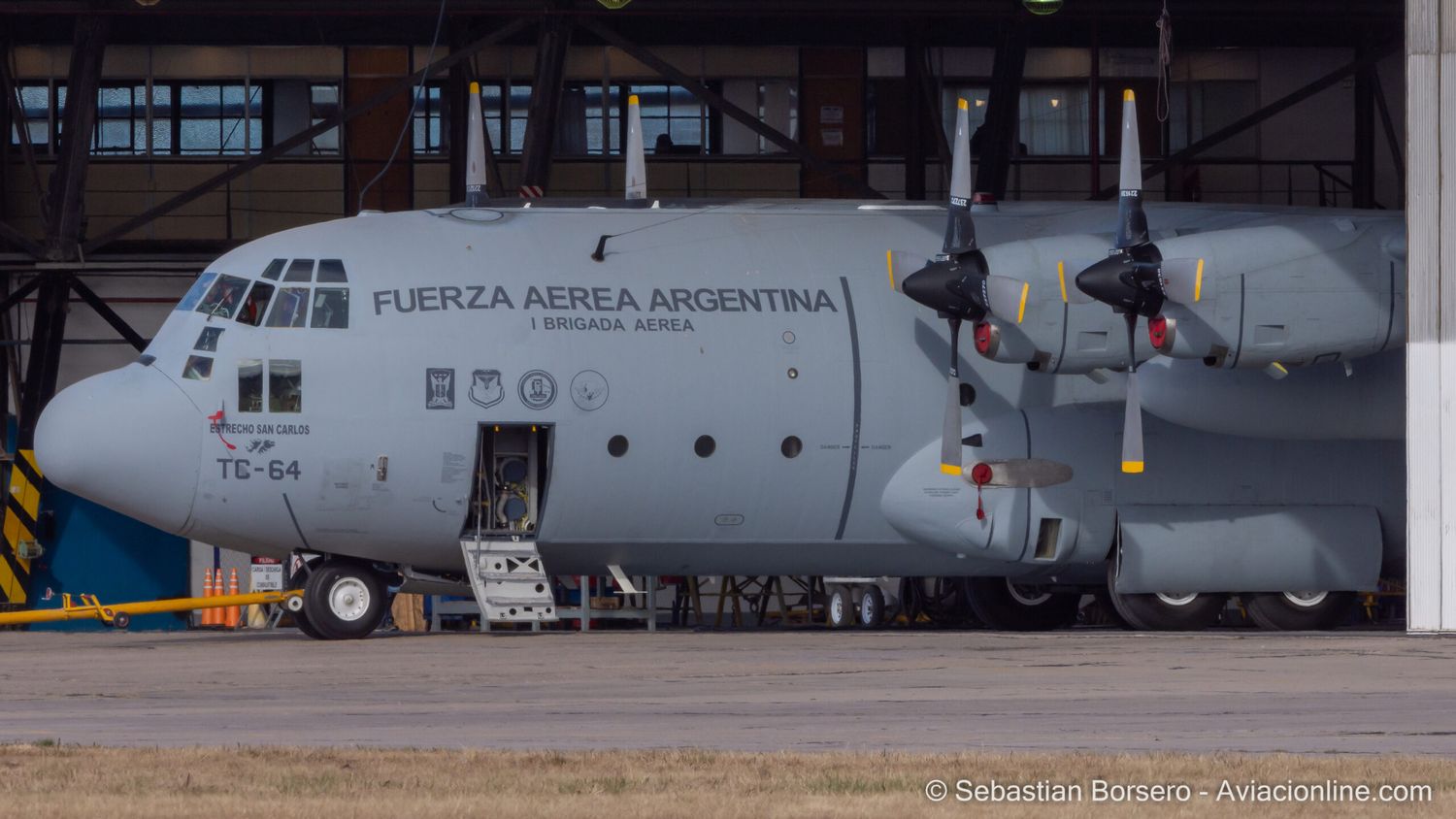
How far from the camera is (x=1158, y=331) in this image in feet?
58.0

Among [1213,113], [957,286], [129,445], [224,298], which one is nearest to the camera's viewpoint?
[129,445]

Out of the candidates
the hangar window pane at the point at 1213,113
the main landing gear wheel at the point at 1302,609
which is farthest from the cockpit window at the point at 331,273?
the hangar window pane at the point at 1213,113

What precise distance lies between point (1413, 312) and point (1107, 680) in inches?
267

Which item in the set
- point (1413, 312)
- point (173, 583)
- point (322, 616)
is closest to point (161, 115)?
point (173, 583)

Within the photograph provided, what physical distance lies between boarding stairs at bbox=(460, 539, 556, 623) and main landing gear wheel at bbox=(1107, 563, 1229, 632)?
20.3ft

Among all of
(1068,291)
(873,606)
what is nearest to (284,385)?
(1068,291)

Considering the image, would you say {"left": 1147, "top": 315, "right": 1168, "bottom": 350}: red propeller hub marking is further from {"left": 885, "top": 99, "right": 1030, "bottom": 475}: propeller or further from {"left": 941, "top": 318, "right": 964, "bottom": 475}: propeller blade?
{"left": 941, "top": 318, "right": 964, "bottom": 475}: propeller blade

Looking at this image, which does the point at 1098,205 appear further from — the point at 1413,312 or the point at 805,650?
the point at 805,650

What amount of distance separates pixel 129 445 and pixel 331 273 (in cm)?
253

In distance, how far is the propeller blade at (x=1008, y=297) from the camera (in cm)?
1769

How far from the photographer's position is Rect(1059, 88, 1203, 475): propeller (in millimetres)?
17500

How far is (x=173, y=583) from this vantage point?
3127 cm

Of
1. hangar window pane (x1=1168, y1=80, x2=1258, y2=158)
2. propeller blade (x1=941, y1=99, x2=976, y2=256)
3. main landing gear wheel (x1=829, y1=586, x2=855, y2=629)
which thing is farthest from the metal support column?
hangar window pane (x1=1168, y1=80, x2=1258, y2=158)

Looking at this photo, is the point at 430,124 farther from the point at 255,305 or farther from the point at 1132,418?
the point at 1132,418
